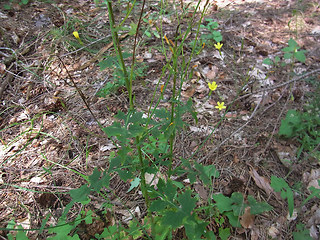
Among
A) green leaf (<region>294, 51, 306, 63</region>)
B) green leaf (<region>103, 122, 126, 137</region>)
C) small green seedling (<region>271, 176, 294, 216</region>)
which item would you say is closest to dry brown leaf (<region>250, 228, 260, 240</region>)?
small green seedling (<region>271, 176, 294, 216</region>)

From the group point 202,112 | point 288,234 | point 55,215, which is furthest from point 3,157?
point 288,234

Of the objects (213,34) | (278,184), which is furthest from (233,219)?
(213,34)

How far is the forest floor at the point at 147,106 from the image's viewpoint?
1706 mm

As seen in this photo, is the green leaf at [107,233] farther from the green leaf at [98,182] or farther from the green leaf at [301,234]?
the green leaf at [301,234]

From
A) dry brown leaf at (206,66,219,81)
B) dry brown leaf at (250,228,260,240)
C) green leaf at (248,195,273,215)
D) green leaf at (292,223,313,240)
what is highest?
dry brown leaf at (206,66,219,81)

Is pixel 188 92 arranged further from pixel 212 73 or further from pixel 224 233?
pixel 224 233

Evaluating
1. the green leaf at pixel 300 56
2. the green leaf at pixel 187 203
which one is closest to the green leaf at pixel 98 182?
the green leaf at pixel 187 203

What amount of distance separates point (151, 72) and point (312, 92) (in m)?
1.83

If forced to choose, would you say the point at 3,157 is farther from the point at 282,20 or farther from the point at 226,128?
the point at 282,20

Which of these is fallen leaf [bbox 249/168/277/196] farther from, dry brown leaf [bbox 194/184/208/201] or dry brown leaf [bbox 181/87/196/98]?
dry brown leaf [bbox 181/87/196/98]

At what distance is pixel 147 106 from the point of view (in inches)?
93.0

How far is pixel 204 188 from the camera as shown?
1756mm

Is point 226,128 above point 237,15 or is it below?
below

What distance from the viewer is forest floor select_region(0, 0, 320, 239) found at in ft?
5.60
